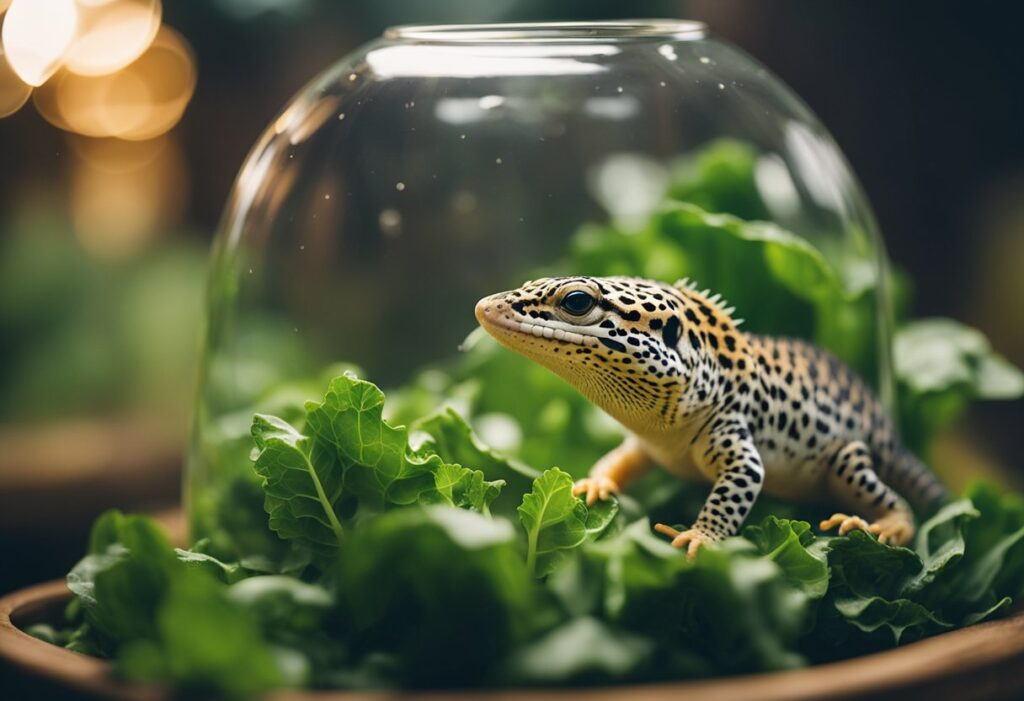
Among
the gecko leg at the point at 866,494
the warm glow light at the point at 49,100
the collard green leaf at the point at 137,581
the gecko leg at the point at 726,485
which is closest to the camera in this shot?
the collard green leaf at the point at 137,581

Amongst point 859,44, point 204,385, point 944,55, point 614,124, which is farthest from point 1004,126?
point 204,385

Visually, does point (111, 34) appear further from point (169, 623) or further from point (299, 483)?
point (169, 623)

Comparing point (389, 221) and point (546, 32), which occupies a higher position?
point (546, 32)

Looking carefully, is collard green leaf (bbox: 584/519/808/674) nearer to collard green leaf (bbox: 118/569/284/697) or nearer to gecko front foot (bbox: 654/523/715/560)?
gecko front foot (bbox: 654/523/715/560)

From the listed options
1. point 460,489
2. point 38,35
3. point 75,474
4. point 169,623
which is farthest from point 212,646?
point 38,35

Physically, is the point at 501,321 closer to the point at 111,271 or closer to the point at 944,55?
the point at 944,55

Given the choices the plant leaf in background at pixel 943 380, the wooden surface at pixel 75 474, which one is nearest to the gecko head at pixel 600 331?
the plant leaf in background at pixel 943 380

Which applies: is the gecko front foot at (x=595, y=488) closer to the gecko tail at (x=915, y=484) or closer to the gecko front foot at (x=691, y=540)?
the gecko front foot at (x=691, y=540)
